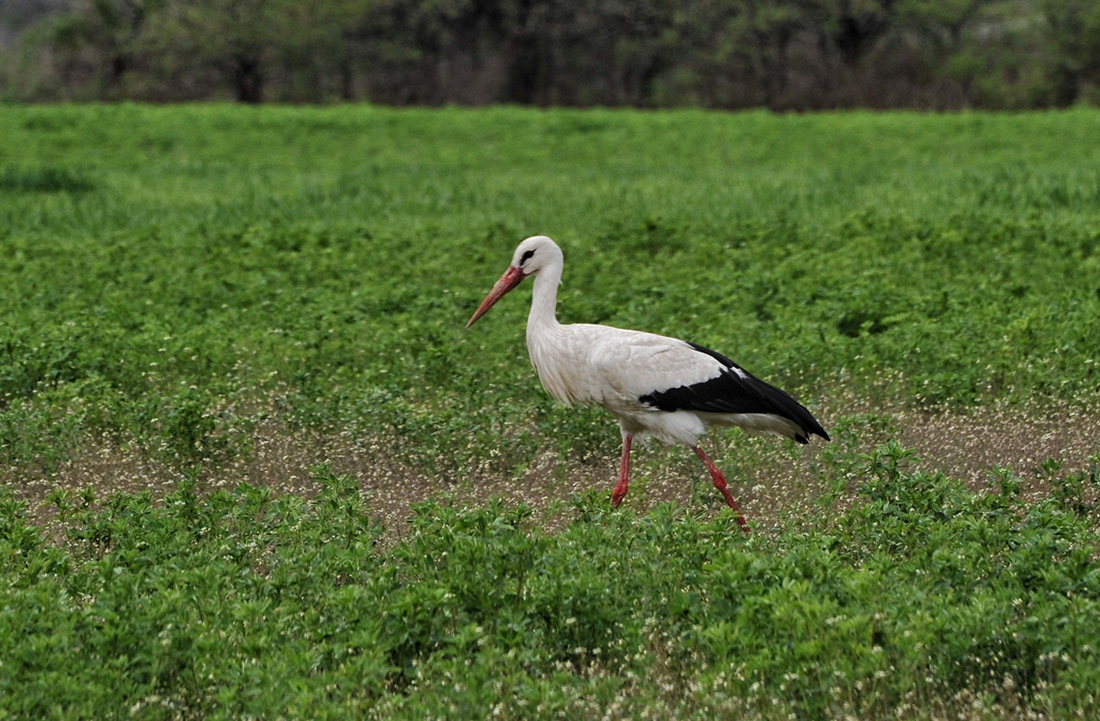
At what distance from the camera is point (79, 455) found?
6.39m

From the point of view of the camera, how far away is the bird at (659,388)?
588 centimetres

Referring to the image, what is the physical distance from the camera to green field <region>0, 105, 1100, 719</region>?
3.76 m

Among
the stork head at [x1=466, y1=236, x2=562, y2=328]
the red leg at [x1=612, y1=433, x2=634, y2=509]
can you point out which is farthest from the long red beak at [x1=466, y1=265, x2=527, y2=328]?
the red leg at [x1=612, y1=433, x2=634, y2=509]

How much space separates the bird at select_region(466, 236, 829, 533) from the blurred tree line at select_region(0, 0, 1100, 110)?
35532 millimetres

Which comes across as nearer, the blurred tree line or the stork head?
the stork head

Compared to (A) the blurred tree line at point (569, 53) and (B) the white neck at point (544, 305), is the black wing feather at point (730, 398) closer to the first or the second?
(B) the white neck at point (544, 305)

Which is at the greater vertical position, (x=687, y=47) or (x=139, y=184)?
(x=139, y=184)

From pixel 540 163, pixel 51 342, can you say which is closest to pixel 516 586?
pixel 51 342

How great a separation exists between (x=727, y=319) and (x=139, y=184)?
1147cm

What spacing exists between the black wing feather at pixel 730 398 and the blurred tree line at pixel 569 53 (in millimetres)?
35851

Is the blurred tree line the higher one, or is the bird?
the bird

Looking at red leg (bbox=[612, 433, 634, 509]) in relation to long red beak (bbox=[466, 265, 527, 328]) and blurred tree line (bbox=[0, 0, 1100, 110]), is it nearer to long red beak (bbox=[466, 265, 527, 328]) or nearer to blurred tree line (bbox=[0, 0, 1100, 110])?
long red beak (bbox=[466, 265, 527, 328])

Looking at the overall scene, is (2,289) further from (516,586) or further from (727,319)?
(516,586)

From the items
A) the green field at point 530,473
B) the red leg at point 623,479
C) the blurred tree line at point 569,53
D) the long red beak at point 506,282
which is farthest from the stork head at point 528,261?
the blurred tree line at point 569,53
